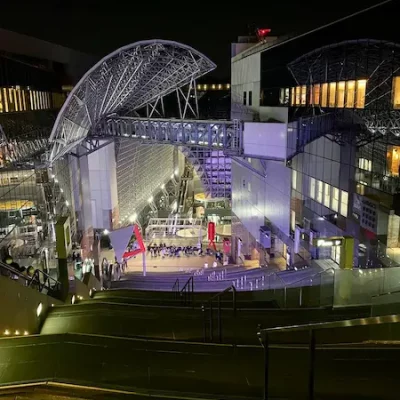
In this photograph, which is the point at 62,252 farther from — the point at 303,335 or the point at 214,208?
the point at 214,208

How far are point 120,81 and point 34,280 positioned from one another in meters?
16.6

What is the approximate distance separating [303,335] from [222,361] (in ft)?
6.17

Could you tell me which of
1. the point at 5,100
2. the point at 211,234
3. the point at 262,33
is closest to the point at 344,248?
the point at 5,100

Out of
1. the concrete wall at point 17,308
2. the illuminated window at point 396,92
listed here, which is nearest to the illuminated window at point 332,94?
the illuminated window at point 396,92

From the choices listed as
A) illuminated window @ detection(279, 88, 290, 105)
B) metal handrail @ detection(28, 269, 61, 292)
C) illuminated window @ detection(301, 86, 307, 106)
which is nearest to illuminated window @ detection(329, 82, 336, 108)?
illuminated window @ detection(301, 86, 307, 106)

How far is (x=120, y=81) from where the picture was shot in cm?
2522

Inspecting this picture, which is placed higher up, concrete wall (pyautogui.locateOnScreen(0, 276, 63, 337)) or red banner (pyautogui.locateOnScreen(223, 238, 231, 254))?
concrete wall (pyautogui.locateOnScreen(0, 276, 63, 337))

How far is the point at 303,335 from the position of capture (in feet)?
24.1

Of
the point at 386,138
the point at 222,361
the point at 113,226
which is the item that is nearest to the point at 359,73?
the point at 386,138

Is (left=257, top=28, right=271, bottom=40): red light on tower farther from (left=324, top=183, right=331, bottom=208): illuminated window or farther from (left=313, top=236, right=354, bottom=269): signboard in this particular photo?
(left=313, top=236, right=354, bottom=269): signboard

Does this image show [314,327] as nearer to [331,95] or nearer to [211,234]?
[331,95]

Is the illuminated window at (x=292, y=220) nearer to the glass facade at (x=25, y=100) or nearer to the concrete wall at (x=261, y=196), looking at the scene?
the concrete wall at (x=261, y=196)

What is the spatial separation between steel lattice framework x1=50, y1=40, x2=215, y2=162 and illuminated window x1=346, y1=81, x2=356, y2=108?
27.3 ft

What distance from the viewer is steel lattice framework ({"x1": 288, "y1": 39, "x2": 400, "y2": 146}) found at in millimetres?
16812
